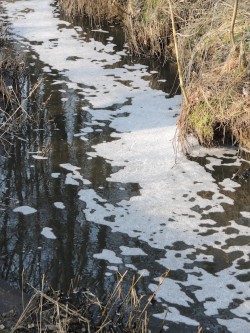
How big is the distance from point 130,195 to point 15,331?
97.7 inches

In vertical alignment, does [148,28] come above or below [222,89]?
above

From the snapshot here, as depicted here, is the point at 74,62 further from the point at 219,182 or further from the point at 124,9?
the point at 219,182

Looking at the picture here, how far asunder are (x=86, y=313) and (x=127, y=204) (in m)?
1.86

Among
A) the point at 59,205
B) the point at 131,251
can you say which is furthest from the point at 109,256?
the point at 59,205

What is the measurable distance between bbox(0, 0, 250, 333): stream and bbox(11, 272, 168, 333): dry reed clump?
0.19 meters

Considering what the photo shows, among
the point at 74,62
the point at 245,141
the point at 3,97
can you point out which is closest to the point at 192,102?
the point at 245,141

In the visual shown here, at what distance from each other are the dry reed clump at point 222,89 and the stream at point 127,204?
226 mm

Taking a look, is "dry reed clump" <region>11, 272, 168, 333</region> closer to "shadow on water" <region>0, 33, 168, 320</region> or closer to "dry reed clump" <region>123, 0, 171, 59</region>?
"shadow on water" <region>0, 33, 168, 320</region>

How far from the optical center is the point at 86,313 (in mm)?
4875

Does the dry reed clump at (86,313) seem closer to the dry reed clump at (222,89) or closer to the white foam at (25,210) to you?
the white foam at (25,210)

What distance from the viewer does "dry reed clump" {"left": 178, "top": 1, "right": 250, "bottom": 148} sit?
24.9 ft

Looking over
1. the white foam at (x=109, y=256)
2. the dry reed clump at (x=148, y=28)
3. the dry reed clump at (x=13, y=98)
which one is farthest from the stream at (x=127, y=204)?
the dry reed clump at (x=148, y=28)

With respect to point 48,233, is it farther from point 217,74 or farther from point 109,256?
point 217,74

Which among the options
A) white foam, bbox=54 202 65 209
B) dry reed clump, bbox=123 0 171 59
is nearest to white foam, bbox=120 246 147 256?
white foam, bbox=54 202 65 209
